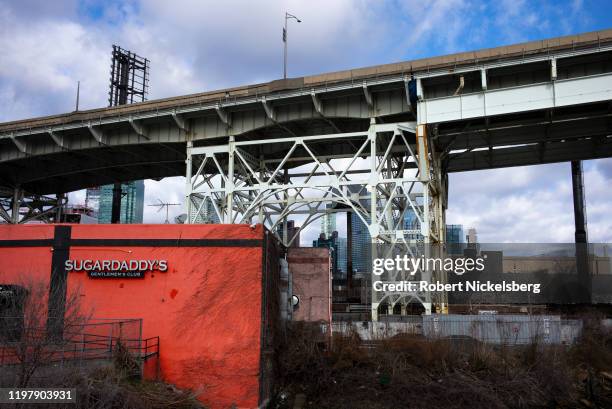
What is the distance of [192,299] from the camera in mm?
18797

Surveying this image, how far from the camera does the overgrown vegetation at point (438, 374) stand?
20.1m

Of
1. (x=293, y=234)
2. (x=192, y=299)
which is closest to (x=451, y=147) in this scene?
(x=293, y=234)

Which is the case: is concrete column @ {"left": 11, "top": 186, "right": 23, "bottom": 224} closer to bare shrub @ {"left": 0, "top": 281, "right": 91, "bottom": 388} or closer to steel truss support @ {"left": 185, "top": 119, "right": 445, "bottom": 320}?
steel truss support @ {"left": 185, "top": 119, "right": 445, "bottom": 320}

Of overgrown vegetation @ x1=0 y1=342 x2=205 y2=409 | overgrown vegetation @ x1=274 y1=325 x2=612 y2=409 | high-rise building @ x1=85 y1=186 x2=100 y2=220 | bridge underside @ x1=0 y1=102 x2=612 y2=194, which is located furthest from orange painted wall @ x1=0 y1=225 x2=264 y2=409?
high-rise building @ x1=85 y1=186 x2=100 y2=220

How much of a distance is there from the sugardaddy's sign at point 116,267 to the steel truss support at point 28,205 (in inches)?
1410

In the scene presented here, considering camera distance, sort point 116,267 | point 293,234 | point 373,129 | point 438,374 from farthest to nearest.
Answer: point 293,234, point 373,129, point 438,374, point 116,267

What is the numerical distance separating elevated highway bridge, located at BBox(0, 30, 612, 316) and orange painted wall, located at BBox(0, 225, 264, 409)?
11.3 meters

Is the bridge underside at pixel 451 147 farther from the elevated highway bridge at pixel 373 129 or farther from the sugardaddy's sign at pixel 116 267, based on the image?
the sugardaddy's sign at pixel 116 267

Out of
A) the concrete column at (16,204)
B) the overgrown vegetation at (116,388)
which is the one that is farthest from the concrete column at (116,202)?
the overgrown vegetation at (116,388)

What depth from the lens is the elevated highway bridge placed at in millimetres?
26484

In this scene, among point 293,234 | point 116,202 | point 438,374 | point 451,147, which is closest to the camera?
point 438,374

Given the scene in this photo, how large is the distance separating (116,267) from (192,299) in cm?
310

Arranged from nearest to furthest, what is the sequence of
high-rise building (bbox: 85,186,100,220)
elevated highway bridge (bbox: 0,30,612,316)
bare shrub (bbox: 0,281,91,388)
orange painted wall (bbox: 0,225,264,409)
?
bare shrub (bbox: 0,281,91,388), orange painted wall (bbox: 0,225,264,409), elevated highway bridge (bbox: 0,30,612,316), high-rise building (bbox: 85,186,100,220)

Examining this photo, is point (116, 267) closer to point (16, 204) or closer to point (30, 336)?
point (30, 336)
